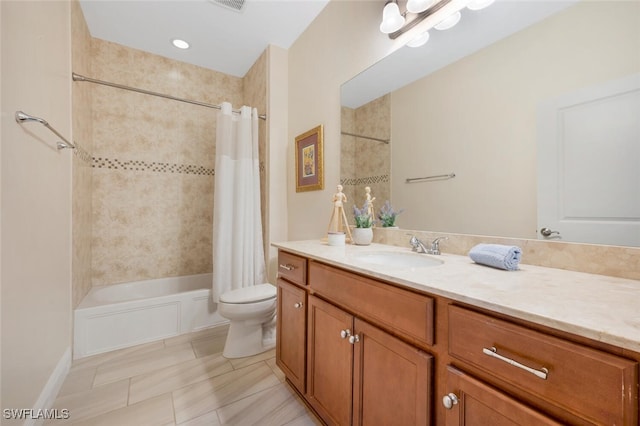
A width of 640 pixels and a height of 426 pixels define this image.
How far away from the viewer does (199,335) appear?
2205 millimetres

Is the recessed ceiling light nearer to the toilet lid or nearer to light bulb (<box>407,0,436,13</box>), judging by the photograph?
light bulb (<box>407,0,436,13</box>)

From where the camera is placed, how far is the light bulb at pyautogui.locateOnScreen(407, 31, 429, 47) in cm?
133

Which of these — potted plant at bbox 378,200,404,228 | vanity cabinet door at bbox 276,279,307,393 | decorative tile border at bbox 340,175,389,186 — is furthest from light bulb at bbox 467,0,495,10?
vanity cabinet door at bbox 276,279,307,393

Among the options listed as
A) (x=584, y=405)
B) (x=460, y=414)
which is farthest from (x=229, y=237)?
(x=584, y=405)

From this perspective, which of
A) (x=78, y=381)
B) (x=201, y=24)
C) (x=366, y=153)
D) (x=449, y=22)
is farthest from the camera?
(x=201, y=24)

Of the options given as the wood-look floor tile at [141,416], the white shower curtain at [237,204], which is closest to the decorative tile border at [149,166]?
the white shower curtain at [237,204]

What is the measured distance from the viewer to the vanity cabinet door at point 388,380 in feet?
2.39

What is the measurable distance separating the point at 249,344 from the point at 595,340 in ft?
6.24

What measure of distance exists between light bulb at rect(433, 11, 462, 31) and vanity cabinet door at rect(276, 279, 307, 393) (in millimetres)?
1461

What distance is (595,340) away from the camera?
0.45 m

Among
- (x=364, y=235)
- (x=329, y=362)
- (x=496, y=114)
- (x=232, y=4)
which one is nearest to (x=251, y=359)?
(x=329, y=362)

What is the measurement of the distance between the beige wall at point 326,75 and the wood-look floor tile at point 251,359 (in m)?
0.92

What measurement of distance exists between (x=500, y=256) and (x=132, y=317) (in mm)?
2473

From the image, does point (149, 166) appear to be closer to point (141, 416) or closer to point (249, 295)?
point (249, 295)
